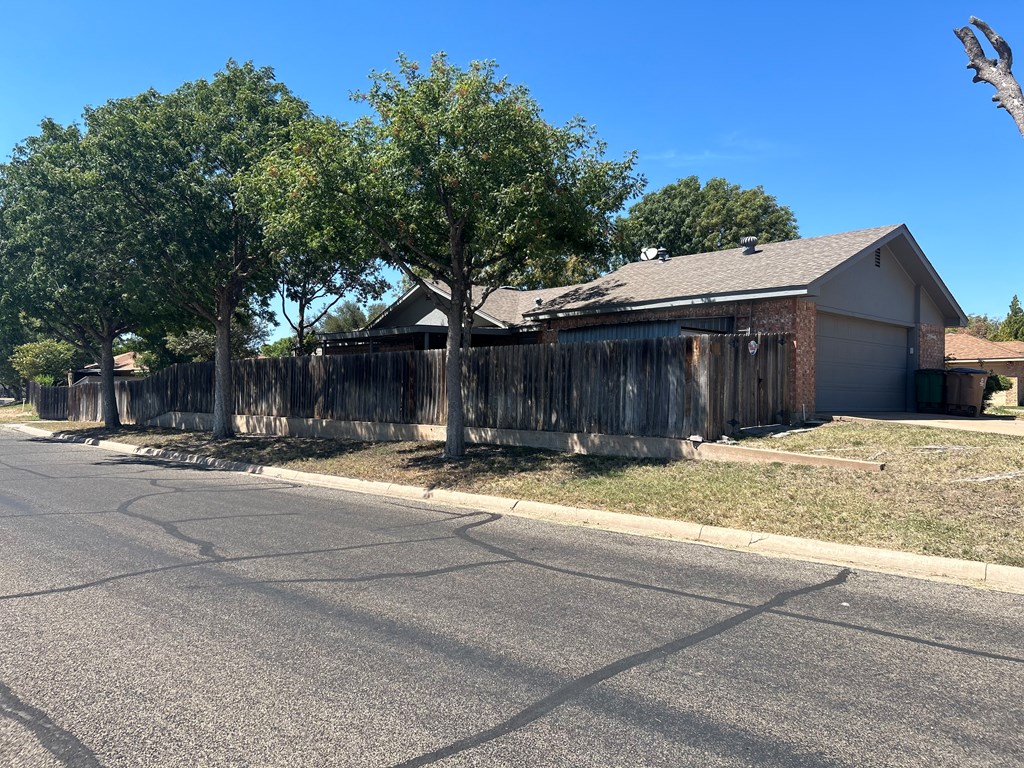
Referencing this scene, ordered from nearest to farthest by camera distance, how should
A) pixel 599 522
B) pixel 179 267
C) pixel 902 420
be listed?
pixel 599 522, pixel 902 420, pixel 179 267

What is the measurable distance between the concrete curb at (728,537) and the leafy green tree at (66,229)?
339 inches

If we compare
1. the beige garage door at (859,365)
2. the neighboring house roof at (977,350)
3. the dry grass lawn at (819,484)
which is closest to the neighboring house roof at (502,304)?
the dry grass lawn at (819,484)

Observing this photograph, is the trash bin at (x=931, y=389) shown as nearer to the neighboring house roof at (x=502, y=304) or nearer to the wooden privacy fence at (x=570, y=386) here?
the wooden privacy fence at (x=570, y=386)

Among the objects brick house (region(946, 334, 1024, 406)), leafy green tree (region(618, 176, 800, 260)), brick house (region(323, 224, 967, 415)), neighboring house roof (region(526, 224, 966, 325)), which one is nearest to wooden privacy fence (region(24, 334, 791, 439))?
brick house (region(323, 224, 967, 415))

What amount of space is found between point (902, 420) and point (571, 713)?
1407 centimetres

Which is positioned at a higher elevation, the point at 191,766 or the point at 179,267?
the point at 179,267

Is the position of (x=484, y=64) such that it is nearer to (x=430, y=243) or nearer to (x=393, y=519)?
(x=430, y=243)

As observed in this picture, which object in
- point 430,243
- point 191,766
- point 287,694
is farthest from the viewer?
point 430,243

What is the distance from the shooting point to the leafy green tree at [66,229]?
57.2ft

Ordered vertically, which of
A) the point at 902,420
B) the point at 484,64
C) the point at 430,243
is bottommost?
the point at 902,420

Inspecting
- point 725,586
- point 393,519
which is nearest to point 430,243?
point 393,519

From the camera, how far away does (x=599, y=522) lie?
972 centimetres

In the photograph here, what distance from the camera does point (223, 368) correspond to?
68.5 feet

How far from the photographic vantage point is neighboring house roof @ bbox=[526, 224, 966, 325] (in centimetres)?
1527
